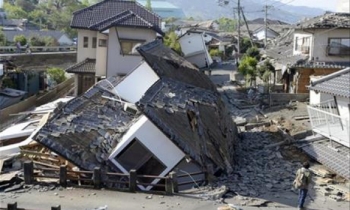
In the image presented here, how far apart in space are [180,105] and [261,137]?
15.3ft

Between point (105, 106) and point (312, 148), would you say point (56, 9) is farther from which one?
point (312, 148)

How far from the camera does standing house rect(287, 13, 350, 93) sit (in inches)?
725

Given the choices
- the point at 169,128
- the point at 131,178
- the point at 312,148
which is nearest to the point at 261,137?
the point at 312,148

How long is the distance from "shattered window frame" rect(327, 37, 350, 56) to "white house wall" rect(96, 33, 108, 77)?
1001 centimetres

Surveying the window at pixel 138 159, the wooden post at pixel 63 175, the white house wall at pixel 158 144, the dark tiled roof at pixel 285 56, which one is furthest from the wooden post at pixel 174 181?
the dark tiled roof at pixel 285 56

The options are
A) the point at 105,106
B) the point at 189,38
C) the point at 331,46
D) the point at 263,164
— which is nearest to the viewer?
the point at 263,164

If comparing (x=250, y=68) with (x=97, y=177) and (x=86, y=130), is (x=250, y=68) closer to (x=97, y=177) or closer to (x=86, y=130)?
(x=86, y=130)

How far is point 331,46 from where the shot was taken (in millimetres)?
19031

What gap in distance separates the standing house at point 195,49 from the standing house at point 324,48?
44.1 ft

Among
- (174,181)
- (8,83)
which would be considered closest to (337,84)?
(174,181)

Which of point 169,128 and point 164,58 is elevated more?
point 164,58

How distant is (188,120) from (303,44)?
1241 cm

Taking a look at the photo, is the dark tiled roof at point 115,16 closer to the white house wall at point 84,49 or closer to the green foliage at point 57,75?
the white house wall at point 84,49

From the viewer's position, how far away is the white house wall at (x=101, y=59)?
64.0 ft
